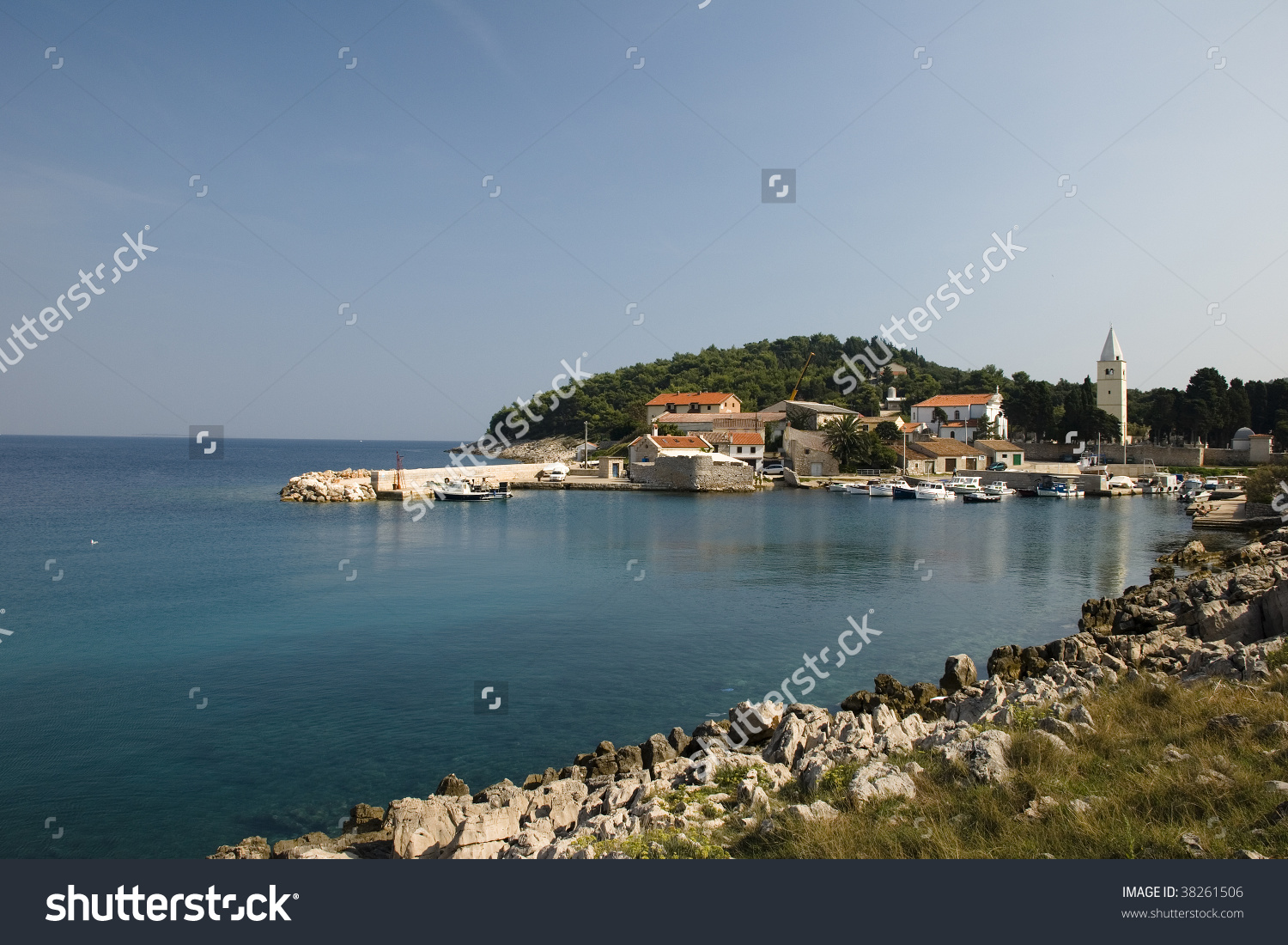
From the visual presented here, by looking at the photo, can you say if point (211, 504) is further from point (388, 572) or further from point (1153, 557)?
point (1153, 557)

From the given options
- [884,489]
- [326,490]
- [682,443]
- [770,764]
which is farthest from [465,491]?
[770,764]

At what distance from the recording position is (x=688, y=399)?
81625mm

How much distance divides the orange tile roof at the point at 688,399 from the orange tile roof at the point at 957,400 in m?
20.6

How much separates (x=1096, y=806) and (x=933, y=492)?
1929 inches

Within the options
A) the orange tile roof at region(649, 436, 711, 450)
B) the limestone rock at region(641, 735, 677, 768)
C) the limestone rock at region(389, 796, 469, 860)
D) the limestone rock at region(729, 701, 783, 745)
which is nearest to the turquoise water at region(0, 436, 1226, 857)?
the limestone rock at region(641, 735, 677, 768)

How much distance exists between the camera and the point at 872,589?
20.8 metres

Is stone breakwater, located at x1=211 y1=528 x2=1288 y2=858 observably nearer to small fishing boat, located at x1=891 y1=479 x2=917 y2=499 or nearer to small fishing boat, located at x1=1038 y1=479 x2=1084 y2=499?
small fishing boat, located at x1=891 y1=479 x2=917 y2=499

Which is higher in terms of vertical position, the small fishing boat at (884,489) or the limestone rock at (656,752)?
the small fishing boat at (884,489)

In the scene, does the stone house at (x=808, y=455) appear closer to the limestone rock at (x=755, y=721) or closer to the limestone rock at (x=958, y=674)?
the limestone rock at (x=958, y=674)

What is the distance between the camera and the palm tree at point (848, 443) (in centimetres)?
6344

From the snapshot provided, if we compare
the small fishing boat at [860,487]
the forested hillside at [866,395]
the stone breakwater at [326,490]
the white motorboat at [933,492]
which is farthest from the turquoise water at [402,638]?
the forested hillside at [866,395]

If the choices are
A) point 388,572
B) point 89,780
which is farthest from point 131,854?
point 388,572

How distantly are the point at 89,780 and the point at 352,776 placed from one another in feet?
10.2

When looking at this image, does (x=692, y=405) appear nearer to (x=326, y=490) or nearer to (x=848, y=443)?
(x=848, y=443)
